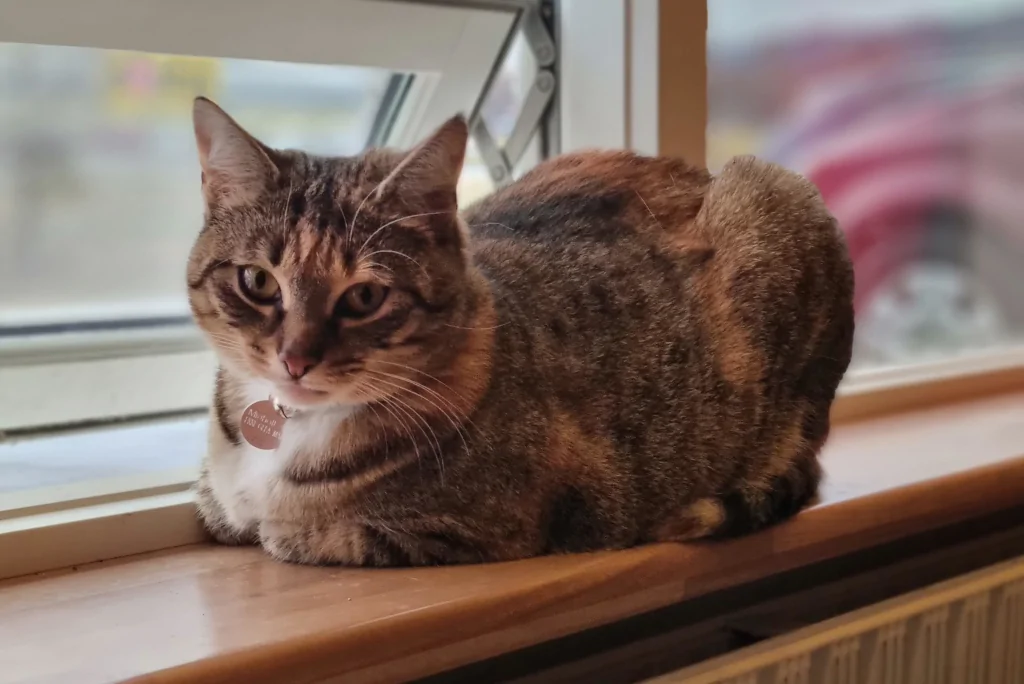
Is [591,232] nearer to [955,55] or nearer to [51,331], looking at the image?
[51,331]

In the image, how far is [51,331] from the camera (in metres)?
1.29

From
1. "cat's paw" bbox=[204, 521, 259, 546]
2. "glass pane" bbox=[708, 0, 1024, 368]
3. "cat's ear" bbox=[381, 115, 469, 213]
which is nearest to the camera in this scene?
"cat's ear" bbox=[381, 115, 469, 213]

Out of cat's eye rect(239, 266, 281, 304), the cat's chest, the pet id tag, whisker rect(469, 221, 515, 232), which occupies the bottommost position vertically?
the cat's chest

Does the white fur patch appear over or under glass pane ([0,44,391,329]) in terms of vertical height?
under

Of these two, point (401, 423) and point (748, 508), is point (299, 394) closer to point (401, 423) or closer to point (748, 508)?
point (401, 423)

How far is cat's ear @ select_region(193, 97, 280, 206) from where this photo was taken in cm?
84

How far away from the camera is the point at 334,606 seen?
32.2 inches

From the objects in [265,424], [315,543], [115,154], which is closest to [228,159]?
[265,424]

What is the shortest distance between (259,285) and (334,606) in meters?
0.26

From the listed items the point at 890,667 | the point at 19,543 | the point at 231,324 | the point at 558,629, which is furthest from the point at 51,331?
the point at 890,667

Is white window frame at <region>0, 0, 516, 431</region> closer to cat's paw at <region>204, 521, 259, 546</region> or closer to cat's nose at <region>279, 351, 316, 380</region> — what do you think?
cat's paw at <region>204, 521, 259, 546</region>

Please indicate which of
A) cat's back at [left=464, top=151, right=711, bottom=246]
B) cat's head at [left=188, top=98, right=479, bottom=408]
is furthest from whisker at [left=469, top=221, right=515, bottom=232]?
cat's head at [left=188, top=98, right=479, bottom=408]

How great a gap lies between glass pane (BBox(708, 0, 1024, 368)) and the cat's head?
0.76 metres

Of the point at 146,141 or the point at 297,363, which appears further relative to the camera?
the point at 146,141
